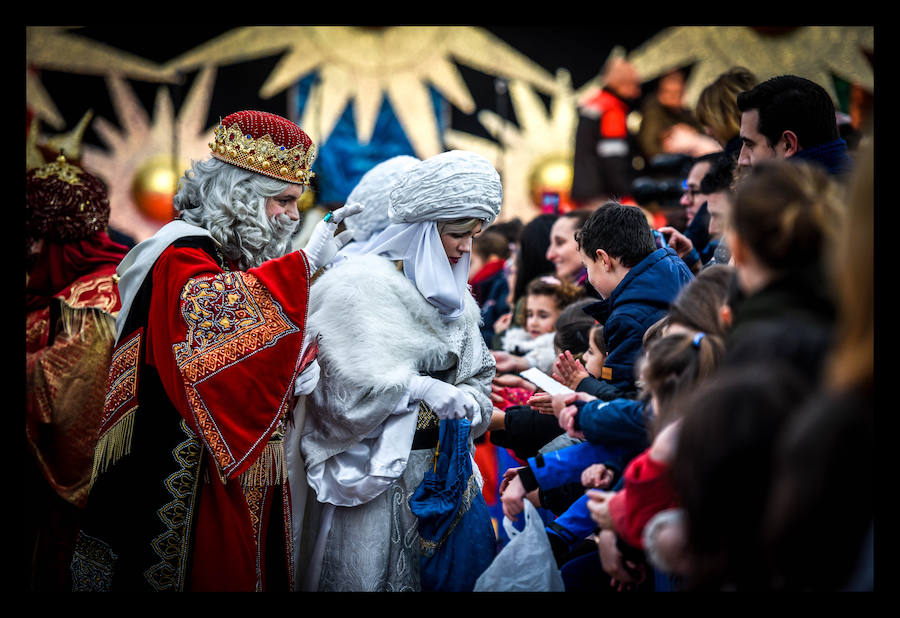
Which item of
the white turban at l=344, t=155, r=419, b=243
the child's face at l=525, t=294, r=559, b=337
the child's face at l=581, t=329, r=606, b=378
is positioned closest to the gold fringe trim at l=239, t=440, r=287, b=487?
the child's face at l=581, t=329, r=606, b=378

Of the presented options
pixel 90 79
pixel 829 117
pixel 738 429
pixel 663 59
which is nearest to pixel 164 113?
pixel 90 79

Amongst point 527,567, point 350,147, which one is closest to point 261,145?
point 527,567

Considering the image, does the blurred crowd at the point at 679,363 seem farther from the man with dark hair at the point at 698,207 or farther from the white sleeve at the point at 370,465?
the white sleeve at the point at 370,465

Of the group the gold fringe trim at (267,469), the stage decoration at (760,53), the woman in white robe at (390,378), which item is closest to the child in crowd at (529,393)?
the woman in white robe at (390,378)

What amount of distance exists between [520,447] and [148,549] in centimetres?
136

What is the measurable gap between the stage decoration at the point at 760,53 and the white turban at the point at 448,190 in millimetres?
6845

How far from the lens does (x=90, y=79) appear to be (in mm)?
8984

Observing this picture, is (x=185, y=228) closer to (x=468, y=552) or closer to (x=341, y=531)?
(x=341, y=531)

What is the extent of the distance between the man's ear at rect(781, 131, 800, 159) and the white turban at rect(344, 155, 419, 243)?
5.78 ft

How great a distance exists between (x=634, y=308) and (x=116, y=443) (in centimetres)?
177

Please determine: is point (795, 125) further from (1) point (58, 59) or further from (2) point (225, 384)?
(1) point (58, 59)

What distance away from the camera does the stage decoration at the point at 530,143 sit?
9.48 metres

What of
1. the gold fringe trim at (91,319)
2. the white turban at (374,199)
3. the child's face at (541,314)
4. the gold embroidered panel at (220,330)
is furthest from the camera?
the child's face at (541,314)

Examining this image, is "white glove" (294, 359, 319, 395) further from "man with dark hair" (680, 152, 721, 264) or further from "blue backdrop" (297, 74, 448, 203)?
"blue backdrop" (297, 74, 448, 203)
